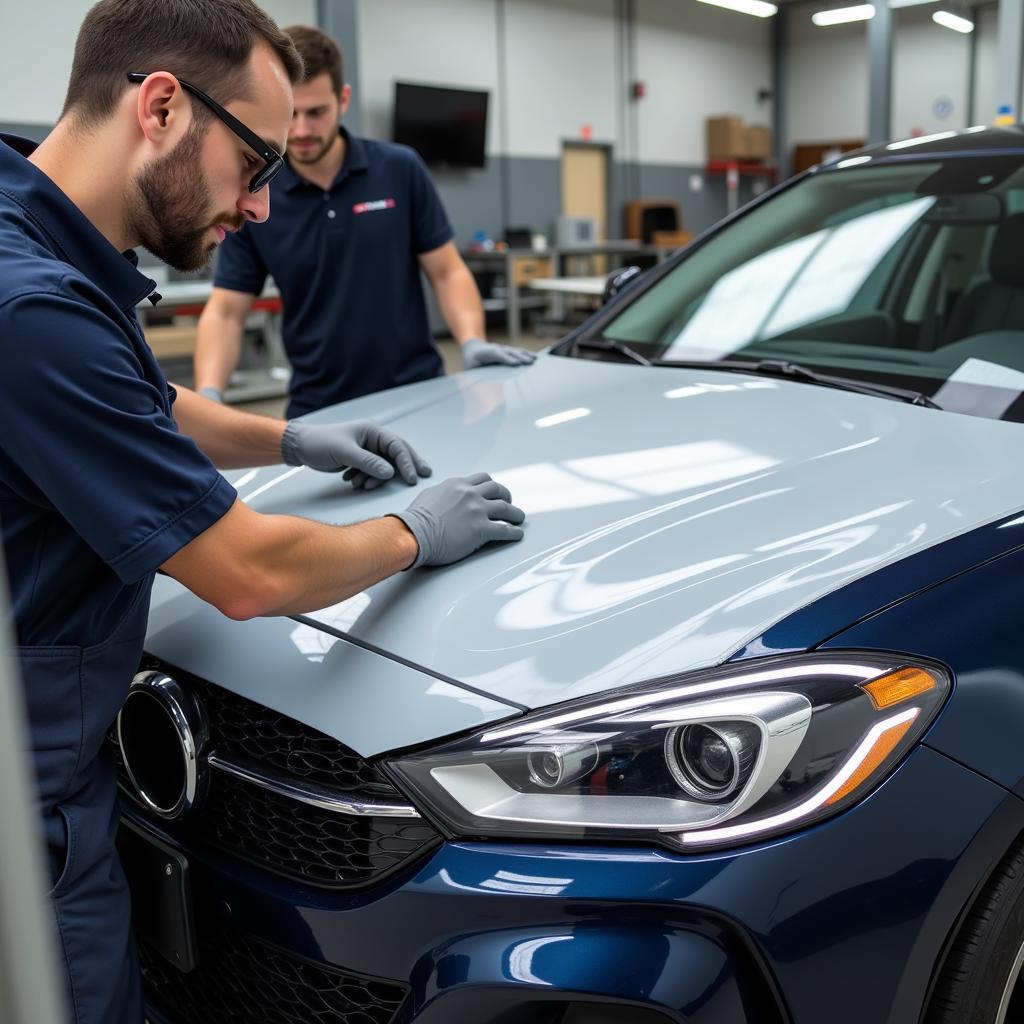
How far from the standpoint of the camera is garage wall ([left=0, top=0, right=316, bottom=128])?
7660 millimetres

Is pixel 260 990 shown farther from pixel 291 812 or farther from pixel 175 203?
pixel 175 203

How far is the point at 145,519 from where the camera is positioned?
93 centimetres

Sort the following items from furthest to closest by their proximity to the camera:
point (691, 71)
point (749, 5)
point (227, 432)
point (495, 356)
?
point (691, 71), point (749, 5), point (495, 356), point (227, 432)

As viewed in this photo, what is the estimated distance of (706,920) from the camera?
2.86ft

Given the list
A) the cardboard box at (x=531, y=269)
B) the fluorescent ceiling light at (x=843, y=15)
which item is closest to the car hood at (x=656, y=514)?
the cardboard box at (x=531, y=269)

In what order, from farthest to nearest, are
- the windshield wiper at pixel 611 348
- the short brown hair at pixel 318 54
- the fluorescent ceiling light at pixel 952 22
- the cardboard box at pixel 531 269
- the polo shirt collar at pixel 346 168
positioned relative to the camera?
the fluorescent ceiling light at pixel 952 22, the cardboard box at pixel 531 269, the polo shirt collar at pixel 346 168, the short brown hair at pixel 318 54, the windshield wiper at pixel 611 348

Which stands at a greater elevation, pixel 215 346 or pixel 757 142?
pixel 757 142

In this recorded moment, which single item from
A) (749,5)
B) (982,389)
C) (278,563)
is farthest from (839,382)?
(749,5)

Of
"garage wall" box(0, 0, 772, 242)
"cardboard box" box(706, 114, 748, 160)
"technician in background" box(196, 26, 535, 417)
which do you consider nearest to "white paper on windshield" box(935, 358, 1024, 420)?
"technician in background" box(196, 26, 535, 417)

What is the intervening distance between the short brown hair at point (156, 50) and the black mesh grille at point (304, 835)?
70 centimetres

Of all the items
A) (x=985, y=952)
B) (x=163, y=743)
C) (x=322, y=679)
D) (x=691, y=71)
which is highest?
(x=691, y=71)

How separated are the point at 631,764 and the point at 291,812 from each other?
36 centimetres

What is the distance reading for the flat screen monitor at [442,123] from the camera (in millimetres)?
10242

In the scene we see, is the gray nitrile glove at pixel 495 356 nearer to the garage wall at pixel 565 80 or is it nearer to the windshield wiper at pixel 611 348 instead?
the windshield wiper at pixel 611 348
